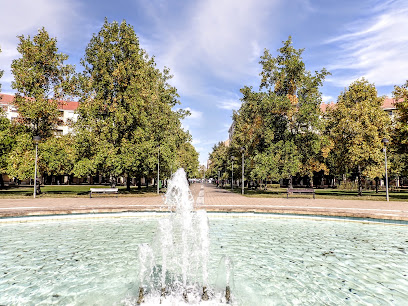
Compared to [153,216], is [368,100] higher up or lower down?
higher up

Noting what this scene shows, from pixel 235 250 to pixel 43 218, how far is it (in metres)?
9.18

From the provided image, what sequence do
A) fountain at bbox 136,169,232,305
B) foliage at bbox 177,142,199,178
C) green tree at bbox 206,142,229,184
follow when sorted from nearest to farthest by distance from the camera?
fountain at bbox 136,169,232,305
foliage at bbox 177,142,199,178
green tree at bbox 206,142,229,184

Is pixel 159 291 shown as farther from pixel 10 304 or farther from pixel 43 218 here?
pixel 43 218

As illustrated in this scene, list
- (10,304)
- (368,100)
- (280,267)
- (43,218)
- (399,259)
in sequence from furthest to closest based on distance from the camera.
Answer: (368,100)
(43,218)
(399,259)
(280,267)
(10,304)

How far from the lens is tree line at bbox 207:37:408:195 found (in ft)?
84.9

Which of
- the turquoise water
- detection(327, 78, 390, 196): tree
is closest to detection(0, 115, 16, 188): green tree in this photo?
the turquoise water

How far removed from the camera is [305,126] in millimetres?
27406

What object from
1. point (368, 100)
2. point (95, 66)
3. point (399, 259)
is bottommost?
point (399, 259)

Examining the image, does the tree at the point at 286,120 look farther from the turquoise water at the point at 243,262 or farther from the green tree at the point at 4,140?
the green tree at the point at 4,140

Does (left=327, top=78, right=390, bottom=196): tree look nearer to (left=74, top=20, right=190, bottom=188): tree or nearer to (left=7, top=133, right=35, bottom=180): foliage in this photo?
(left=74, top=20, right=190, bottom=188): tree

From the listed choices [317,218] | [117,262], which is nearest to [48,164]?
[117,262]

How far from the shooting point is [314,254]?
23.4 feet

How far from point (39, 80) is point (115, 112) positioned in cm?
784

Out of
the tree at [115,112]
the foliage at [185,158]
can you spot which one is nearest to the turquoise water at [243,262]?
the tree at [115,112]
